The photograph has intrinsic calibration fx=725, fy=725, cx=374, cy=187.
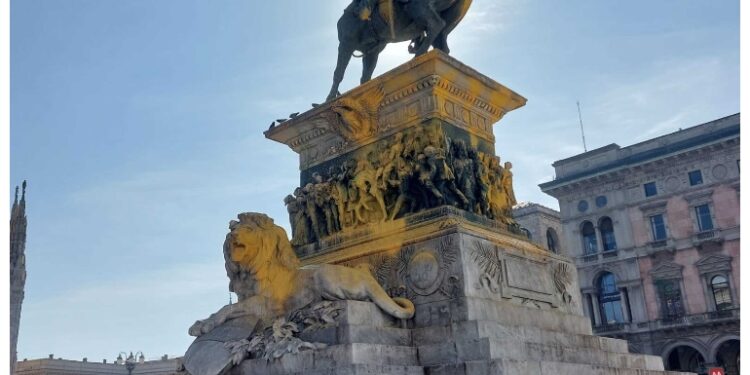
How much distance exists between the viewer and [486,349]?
666cm

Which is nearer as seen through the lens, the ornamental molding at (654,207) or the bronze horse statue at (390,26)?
the bronze horse statue at (390,26)

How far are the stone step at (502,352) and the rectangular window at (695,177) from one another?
34.8 metres

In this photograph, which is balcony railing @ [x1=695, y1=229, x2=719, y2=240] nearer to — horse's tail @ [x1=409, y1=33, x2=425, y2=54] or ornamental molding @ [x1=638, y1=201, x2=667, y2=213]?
ornamental molding @ [x1=638, y1=201, x2=667, y2=213]

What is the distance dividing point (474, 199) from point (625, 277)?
35.1m

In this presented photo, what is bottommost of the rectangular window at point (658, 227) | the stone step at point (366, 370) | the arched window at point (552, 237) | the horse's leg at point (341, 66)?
the stone step at point (366, 370)

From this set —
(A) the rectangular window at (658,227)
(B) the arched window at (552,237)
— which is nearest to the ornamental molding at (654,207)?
(A) the rectangular window at (658,227)

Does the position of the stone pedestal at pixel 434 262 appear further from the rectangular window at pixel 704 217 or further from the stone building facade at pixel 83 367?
the stone building facade at pixel 83 367

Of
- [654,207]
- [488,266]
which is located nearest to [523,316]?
[488,266]

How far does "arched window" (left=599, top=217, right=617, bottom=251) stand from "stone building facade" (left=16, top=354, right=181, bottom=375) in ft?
117

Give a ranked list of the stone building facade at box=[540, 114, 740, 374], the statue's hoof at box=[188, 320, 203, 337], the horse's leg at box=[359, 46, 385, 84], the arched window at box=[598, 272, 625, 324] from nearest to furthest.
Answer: the statue's hoof at box=[188, 320, 203, 337]
the horse's leg at box=[359, 46, 385, 84]
the stone building facade at box=[540, 114, 740, 374]
the arched window at box=[598, 272, 625, 324]

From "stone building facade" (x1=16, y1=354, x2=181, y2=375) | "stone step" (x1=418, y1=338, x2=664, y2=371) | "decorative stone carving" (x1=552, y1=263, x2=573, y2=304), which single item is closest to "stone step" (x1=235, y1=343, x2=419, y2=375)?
"stone step" (x1=418, y1=338, x2=664, y2=371)

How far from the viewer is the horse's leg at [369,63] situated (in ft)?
35.3

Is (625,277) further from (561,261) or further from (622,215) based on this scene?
(561,261)

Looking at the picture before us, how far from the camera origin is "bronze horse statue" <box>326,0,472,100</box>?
9.91 metres
